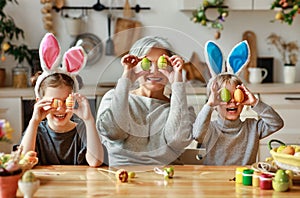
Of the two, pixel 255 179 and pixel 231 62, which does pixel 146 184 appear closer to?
pixel 255 179

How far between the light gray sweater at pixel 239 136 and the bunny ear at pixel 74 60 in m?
0.48

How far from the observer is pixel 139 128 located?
1831mm

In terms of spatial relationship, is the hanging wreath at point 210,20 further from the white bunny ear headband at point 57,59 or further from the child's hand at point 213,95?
the white bunny ear headband at point 57,59

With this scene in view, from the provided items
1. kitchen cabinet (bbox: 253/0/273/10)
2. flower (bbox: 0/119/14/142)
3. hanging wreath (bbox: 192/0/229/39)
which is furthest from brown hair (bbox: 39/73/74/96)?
kitchen cabinet (bbox: 253/0/273/10)

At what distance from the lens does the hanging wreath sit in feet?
12.7

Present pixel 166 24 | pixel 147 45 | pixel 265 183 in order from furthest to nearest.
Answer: pixel 166 24, pixel 147 45, pixel 265 183

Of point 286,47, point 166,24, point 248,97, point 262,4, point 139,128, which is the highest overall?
point 262,4

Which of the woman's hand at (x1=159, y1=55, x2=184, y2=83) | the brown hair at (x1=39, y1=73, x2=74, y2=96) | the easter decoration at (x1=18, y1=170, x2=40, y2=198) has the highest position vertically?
the woman's hand at (x1=159, y1=55, x2=184, y2=83)

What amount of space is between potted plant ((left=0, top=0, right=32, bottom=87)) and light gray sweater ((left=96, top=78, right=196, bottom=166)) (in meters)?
2.16

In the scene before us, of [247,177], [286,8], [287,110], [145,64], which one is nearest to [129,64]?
[145,64]

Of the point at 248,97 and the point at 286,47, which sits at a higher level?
the point at 286,47

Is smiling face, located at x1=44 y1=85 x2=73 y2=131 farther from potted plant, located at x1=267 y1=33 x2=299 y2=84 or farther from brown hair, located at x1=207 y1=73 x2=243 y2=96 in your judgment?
potted plant, located at x1=267 y1=33 x2=299 y2=84

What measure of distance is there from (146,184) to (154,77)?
1.24 ft

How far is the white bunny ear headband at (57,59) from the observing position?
5.55ft
